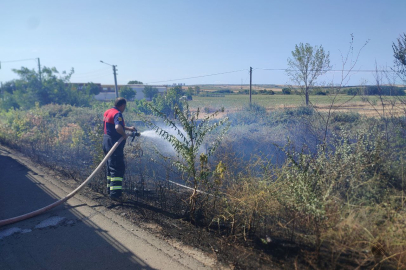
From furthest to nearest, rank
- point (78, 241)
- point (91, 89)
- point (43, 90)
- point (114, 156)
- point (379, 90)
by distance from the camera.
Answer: point (91, 89), point (43, 90), point (379, 90), point (114, 156), point (78, 241)

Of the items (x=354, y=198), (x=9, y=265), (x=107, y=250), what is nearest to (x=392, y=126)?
(x=354, y=198)

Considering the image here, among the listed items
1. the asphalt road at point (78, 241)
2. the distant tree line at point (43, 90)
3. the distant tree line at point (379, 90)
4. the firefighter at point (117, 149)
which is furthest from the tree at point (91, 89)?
the distant tree line at point (379, 90)

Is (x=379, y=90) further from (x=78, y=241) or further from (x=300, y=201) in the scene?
(x=78, y=241)

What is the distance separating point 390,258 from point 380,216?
1.45 ft

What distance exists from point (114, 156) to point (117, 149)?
17cm

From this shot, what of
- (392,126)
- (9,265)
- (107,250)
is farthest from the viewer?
(392,126)

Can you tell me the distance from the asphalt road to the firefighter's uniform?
0.47 meters

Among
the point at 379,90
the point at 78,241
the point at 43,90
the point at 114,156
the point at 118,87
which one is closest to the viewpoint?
the point at 78,241

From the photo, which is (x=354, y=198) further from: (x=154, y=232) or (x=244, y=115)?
(x=244, y=115)

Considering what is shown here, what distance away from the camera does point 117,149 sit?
20.3 feet

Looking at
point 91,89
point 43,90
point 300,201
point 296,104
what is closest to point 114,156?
point 300,201

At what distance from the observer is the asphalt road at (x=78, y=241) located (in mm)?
3828

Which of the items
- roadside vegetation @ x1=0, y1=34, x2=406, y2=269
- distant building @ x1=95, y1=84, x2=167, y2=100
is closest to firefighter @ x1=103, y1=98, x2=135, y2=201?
roadside vegetation @ x1=0, y1=34, x2=406, y2=269

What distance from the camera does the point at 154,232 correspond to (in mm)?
4680
